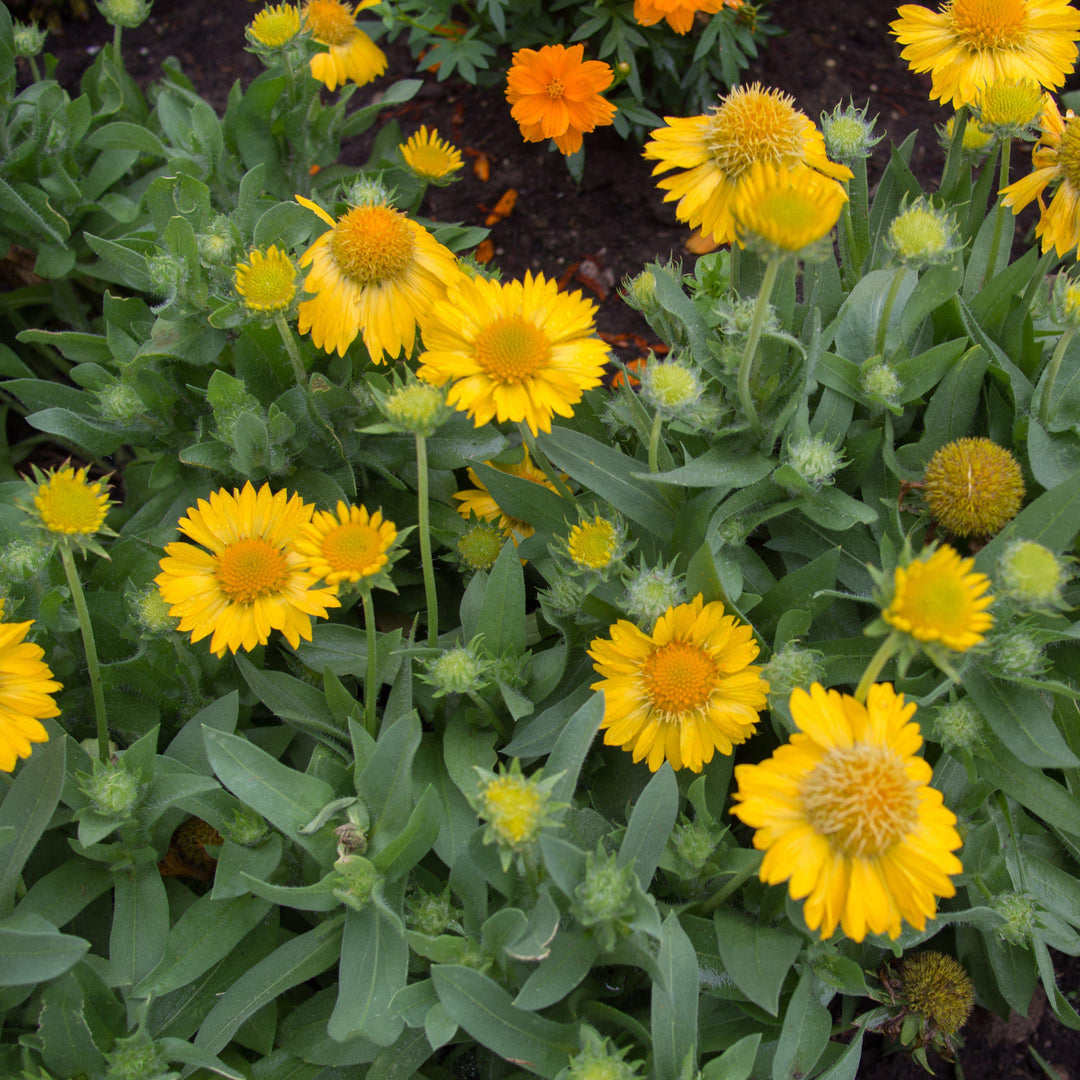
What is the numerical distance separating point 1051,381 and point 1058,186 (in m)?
0.51

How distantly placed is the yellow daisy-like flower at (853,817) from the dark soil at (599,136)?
87.8 inches

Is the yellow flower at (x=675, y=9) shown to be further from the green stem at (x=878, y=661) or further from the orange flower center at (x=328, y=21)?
the green stem at (x=878, y=661)

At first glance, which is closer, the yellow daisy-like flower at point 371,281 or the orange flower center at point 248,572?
the orange flower center at point 248,572

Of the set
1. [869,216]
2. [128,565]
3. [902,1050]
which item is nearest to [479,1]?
[869,216]

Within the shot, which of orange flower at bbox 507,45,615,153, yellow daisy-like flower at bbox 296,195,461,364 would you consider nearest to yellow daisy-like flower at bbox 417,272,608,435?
yellow daisy-like flower at bbox 296,195,461,364

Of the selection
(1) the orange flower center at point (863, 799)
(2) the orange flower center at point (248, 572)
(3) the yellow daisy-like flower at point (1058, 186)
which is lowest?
(2) the orange flower center at point (248, 572)

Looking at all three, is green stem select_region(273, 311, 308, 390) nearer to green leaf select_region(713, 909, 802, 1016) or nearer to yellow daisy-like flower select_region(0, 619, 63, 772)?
yellow daisy-like flower select_region(0, 619, 63, 772)

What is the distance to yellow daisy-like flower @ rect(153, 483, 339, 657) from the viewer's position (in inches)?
76.0

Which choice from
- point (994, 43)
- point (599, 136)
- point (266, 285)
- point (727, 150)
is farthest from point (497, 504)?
point (599, 136)

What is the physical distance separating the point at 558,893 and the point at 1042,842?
1.22 metres

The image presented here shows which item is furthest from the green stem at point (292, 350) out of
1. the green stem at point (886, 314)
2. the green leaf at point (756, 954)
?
the green leaf at point (756, 954)

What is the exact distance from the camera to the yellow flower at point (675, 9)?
257cm

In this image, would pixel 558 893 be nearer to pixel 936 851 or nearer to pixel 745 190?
pixel 936 851

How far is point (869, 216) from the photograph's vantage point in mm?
2467
